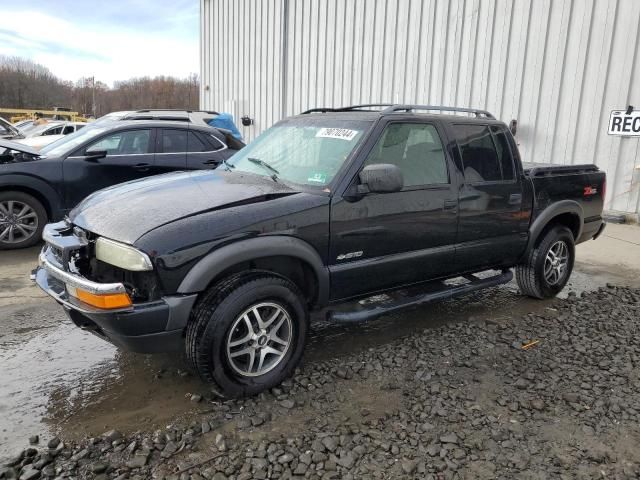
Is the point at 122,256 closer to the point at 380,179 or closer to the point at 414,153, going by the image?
the point at 380,179

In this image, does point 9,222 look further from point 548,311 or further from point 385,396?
point 548,311

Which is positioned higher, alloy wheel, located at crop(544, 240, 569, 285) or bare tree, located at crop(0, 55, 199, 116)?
bare tree, located at crop(0, 55, 199, 116)

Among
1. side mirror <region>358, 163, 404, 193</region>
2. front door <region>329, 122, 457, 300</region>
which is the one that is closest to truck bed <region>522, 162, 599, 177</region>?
front door <region>329, 122, 457, 300</region>

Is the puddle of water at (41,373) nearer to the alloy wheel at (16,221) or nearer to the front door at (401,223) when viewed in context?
the front door at (401,223)

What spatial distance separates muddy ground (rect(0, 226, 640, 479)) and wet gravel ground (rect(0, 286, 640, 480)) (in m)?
0.01

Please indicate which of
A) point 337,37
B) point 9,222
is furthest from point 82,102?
point 9,222

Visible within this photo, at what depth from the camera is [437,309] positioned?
4867 mm

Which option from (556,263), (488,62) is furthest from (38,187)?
(488,62)

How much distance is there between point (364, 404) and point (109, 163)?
17.1ft

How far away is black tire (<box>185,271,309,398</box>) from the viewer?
291 centimetres

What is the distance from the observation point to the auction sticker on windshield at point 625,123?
28.4ft

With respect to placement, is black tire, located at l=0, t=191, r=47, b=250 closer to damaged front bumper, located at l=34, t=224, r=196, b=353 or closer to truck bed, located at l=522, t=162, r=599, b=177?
damaged front bumper, located at l=34, t=224, r=196, b=353

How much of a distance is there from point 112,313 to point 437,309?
10.2ft

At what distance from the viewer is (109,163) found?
680 centimetres
